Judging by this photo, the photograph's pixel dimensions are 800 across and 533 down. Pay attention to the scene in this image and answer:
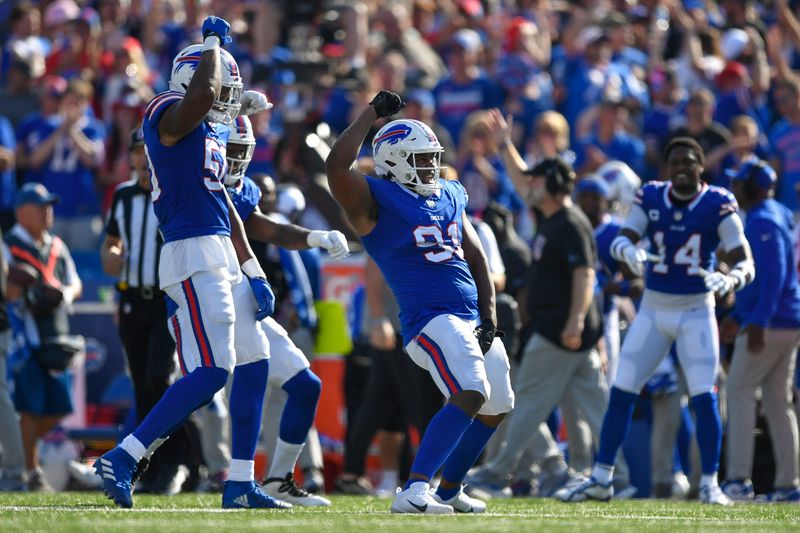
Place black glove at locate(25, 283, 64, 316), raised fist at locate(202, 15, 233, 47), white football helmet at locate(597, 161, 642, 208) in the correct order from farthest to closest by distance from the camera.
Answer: white football helmet at locate(597, 161, 642, 208)
black glove at locate(25, 283, 64, 316)
raised fist at locate(202, 15, 233, 47)

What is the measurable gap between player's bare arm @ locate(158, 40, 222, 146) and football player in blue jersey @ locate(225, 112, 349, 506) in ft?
2.91

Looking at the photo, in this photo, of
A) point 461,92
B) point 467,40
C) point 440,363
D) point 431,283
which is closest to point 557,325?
point 431,283

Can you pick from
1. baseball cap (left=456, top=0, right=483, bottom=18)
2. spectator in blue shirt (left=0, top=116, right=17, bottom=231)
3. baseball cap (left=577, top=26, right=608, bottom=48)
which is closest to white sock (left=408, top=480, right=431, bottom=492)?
spectator in blue shirt (left=0, top=116, right=17, bottom=231)

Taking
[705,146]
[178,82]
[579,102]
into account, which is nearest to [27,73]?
[579,102]

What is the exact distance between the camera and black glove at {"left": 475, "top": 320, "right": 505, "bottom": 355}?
7148 mm

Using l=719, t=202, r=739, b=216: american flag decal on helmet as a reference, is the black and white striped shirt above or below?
below

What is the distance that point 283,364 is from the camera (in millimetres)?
7602

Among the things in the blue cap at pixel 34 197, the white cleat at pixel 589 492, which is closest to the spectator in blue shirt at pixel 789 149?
the white cleat at pixel 589 492

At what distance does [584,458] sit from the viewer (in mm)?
10062

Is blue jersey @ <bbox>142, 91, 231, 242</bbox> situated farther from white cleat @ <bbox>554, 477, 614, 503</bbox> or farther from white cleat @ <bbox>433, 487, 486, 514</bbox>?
white cleat @ <bbox>554, 477, 614, 503</bbox>

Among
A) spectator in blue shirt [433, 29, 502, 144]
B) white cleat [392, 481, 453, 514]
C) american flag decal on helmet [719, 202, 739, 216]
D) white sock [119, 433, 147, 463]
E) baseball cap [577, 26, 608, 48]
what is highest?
baseball cap [577, 26, 608, 48]

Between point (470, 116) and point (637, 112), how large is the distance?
164 cm

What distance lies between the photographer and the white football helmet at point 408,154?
722 centimetres

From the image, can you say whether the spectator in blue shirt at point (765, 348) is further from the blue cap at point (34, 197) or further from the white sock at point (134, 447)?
the blue cap at point (34, 197)
